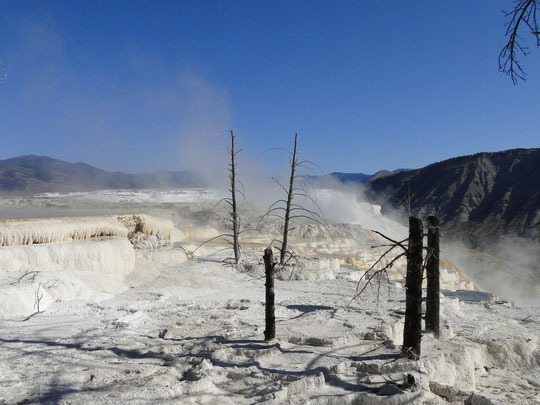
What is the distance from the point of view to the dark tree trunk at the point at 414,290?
5727 mm

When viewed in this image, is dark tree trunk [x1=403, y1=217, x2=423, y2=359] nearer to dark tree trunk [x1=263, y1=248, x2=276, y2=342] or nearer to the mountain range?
dark tree trunk [x1=263, y1=248, x2=276, y2=342]

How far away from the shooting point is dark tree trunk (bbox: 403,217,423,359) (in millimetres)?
5727

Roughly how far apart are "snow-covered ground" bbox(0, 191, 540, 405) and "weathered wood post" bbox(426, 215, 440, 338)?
0.37m

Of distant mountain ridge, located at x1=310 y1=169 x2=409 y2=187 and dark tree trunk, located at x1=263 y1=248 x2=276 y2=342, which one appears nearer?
dark tree trunk, located at x1=263 y1=248 x2=276 y2=342

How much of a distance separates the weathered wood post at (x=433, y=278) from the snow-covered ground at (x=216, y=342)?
1.21ft

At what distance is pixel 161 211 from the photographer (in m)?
42.3

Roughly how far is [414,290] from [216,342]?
10.7 feet

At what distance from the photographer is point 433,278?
746 centimetres

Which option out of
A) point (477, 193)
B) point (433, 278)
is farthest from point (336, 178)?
point (433, 278)

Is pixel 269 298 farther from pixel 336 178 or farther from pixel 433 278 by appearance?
pixel 336 178

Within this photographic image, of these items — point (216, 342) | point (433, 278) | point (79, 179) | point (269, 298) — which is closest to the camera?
point (269, 298)

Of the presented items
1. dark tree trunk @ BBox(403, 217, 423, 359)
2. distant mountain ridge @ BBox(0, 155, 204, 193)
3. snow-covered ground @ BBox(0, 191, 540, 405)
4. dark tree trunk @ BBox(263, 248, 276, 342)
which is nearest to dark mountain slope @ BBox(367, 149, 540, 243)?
snow-covered ground @ BBox(0, 191, 540, 405)

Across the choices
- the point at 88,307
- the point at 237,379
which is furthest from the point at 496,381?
the point at 88,307

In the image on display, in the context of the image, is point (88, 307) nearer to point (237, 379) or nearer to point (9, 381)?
point (9, 381)
